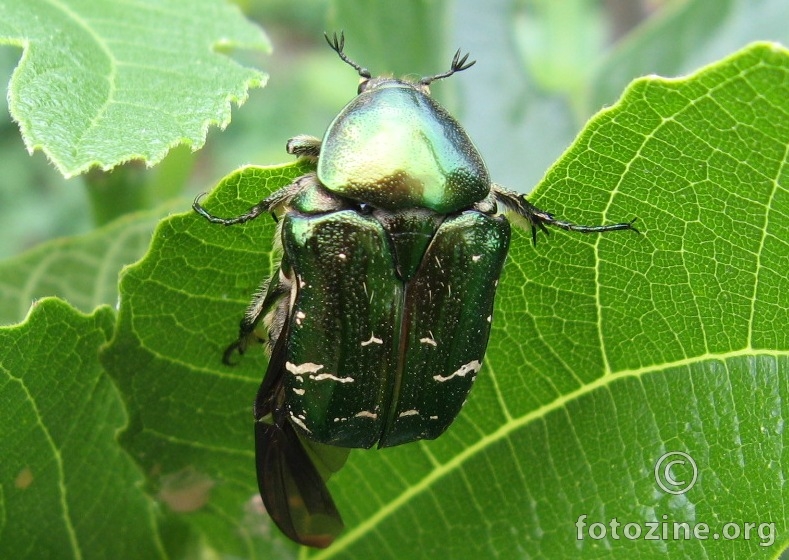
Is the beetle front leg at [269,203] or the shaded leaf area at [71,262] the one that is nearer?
the beetle front leg at [269,203]

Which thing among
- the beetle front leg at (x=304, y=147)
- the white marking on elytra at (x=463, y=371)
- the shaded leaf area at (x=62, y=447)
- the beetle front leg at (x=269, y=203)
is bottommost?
the shaded leaf area at (x=62, y=447)

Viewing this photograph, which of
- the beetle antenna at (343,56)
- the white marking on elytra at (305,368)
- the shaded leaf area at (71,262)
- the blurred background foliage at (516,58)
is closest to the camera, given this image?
the white marking on elytra at (305,368)

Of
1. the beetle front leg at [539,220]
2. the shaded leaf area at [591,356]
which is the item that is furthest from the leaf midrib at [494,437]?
the beetle front leg at [539,220]

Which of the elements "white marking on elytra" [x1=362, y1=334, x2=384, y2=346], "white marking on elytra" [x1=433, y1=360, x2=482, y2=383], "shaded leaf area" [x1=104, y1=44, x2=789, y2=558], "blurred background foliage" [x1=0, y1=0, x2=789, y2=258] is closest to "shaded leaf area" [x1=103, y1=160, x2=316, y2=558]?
"shaded leaf area" [x1=104, y1=44, x2=789, y2=558]

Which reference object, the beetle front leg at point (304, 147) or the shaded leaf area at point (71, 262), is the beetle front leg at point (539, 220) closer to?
the beetle front leg at point (304, 147)

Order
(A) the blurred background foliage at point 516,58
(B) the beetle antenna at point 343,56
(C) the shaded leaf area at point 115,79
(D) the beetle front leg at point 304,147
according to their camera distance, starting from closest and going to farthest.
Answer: (C) the shaded leaf area at point 115,79 < (D) the beetle front leg at point 304,147 < (B) the beetle antenna at point 343,56 < (A) the blurred background foliage at point 516,58

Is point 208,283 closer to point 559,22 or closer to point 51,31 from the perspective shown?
point 51,31

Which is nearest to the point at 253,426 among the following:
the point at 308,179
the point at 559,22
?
the point at 308,179

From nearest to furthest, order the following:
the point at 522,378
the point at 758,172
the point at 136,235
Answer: the point at 758,172, the point at 522,378, the point at 136,235
